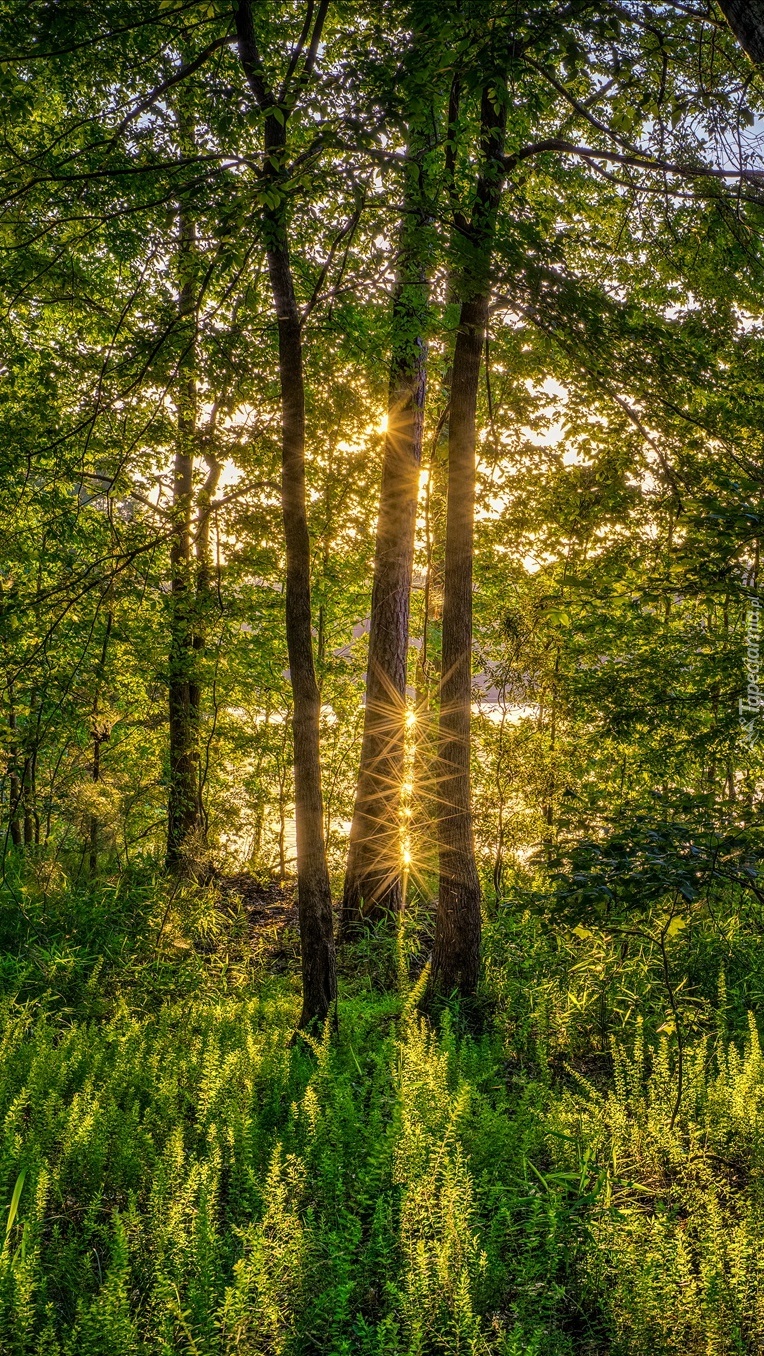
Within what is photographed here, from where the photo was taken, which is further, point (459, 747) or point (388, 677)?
point (388, 677)

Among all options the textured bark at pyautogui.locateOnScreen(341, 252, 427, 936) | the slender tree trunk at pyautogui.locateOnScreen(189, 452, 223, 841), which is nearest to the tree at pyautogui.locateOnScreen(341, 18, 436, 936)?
the textured bark at pyautogui.locateOnScreen(341, 252, 427, 936)

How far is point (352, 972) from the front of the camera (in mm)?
6633

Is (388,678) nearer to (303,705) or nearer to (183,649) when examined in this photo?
(183,649)

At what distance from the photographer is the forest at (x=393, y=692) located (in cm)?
268

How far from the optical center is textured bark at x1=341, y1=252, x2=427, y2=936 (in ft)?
24.8

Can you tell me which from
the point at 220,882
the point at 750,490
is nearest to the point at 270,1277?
the point at 750,490

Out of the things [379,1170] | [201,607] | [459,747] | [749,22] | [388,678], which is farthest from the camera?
[388,678]

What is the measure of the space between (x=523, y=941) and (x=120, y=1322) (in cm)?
499

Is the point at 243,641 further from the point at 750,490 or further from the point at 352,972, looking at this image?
the point at 750,490

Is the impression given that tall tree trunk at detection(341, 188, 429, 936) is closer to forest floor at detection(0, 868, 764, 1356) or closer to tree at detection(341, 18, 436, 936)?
tree at detection(341, 18, 436, 936)

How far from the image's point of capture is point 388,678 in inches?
305

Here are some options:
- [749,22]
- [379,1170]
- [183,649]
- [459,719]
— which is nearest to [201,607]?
[183,649]

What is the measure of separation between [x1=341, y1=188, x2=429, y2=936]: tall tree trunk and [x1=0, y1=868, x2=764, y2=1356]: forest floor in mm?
1642

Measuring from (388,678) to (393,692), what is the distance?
0.15 meters
